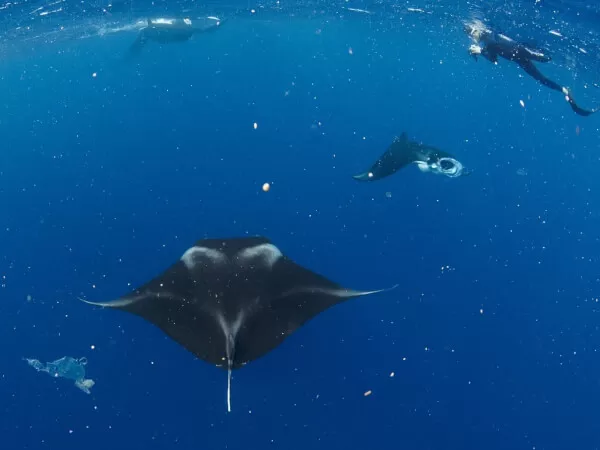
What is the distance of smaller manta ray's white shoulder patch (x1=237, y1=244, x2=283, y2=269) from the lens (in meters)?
5.91

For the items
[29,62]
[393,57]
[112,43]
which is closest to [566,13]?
[112,43]

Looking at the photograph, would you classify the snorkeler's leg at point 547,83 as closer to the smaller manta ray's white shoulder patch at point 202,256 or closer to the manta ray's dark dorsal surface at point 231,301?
the manta ray's dark dorsal surface at point 231,301

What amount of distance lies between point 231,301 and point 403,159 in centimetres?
731

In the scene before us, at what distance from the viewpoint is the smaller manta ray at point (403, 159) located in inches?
430

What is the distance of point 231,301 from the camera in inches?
207

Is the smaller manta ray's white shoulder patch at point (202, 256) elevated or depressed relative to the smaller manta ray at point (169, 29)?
elevated

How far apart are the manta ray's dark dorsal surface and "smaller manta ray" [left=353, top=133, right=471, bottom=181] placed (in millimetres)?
5392

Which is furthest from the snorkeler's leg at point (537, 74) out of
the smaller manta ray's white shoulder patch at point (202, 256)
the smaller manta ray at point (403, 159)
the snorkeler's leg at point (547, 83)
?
the smaller manta ray's white shoulder patch at point (202, 256)

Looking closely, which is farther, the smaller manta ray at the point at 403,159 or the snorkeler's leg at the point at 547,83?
the snorkeler's leg at the point at 547,83

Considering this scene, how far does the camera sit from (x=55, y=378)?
9.23 meters

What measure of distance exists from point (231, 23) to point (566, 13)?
26.4m

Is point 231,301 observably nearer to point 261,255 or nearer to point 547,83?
point 261,255

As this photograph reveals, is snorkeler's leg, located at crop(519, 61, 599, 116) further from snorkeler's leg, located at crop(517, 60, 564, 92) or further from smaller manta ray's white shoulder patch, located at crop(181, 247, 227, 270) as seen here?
smaller manta ray's white shoulder patch, located at crop(181, 247, 227, 270)

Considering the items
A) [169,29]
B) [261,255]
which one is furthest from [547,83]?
[169,29]
